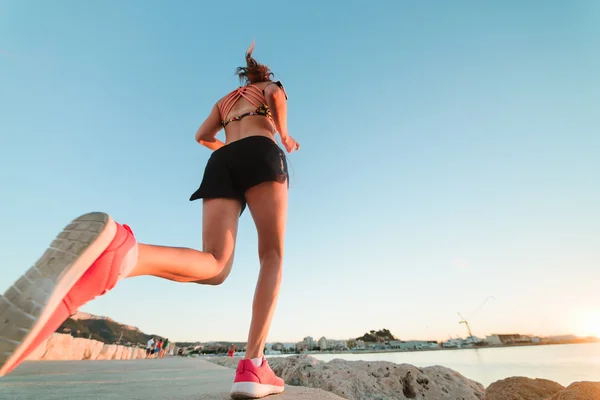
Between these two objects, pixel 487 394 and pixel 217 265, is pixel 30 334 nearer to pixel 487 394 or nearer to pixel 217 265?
pixel 217 265

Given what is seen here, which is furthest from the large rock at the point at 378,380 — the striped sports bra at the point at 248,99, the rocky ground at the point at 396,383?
the striped sports bra at the point at 248,99

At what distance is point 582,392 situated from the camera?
124 cm

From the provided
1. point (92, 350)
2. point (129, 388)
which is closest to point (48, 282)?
point (129, 388)

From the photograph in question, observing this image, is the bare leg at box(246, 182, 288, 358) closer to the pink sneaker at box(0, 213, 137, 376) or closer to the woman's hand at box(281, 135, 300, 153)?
the woman's hand at box(281, 135, 300, 153)

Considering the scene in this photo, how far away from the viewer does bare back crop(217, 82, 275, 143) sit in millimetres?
1630

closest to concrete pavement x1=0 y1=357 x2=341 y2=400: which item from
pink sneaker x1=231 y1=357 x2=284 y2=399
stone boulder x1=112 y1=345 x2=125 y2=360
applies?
pink sneaker x1=231 y1=357 x2=284 y2=399

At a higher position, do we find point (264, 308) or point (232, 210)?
point (232, 210)

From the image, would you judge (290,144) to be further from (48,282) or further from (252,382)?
(48,282)

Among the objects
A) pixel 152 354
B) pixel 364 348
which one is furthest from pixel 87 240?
pixel 364 348

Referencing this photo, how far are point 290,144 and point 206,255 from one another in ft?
2.82

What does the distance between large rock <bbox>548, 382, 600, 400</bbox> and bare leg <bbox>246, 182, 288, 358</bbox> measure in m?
1.28

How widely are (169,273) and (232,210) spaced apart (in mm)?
543

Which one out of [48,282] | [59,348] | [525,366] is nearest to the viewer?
[48,282]

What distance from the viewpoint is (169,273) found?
1.01 meters
